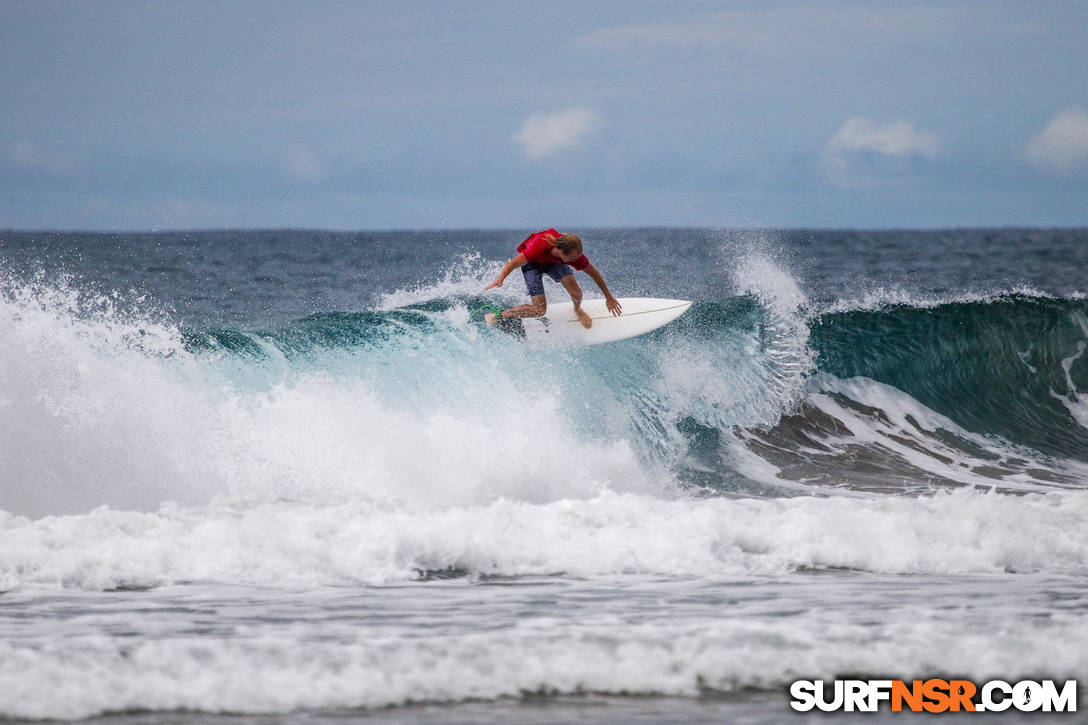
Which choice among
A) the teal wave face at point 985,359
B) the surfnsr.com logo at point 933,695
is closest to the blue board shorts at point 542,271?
the teal wave face at point 985,359

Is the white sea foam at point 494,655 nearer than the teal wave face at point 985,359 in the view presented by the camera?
Yes

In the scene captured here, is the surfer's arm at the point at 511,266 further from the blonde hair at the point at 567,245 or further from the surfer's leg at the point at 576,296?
the surfer's leg at the point at 576,296

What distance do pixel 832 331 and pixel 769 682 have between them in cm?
1002

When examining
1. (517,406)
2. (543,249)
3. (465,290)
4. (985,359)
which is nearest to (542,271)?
(543,249)

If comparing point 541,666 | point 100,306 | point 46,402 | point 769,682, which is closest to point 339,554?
point 541,666

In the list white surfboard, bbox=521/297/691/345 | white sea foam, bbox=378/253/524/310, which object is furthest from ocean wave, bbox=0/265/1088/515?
white surfboard, bbox=521/297/691/345

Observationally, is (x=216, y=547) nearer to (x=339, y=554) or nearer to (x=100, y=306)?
(x=339, y=554)

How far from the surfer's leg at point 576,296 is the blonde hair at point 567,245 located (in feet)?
1.09

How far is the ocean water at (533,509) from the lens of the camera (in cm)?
522

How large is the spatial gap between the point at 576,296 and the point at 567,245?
818 millimetres

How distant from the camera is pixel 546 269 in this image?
1066 centimetres

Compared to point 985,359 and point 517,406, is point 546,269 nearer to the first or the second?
point 517,406

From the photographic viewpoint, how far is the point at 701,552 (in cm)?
739

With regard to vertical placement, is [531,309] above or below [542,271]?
below
